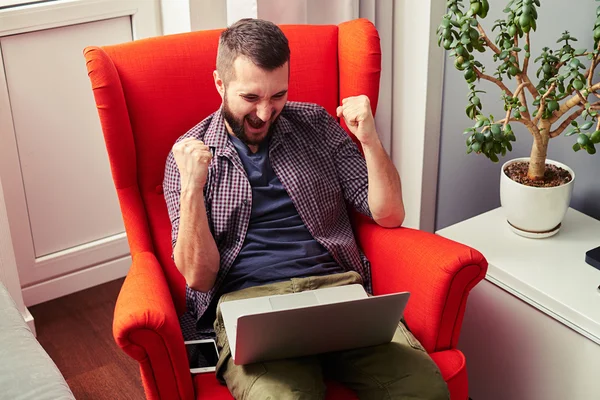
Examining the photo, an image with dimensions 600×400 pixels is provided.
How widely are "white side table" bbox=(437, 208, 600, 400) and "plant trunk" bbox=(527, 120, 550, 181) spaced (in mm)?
179

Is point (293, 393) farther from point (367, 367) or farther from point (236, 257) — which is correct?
point (236, 257)

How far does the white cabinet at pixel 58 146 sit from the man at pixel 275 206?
864 millimetres

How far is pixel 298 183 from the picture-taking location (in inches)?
70.5

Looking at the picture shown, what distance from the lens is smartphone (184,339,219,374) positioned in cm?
170

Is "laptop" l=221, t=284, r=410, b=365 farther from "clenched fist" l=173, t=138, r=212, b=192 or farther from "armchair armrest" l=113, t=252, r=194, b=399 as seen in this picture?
"clenched fist" l=173, t=138, r=212, b=192

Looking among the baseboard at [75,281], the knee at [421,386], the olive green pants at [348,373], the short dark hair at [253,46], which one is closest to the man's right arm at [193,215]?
the olive green pants at [348,373]

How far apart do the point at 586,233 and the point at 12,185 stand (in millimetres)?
1772

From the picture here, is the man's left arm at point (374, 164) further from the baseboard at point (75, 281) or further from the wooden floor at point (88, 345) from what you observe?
the baseboard at point (75, 281)

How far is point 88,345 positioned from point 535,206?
1.44 metres

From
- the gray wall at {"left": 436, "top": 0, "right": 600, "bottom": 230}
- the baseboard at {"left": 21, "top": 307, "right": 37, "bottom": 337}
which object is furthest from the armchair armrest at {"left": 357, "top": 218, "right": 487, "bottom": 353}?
the baseboard at {"left": 21, "top": 307, "right": 37, "bottom": 337}

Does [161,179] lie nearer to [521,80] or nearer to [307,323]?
[307,323]

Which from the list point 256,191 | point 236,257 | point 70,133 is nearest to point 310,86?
point 256,191

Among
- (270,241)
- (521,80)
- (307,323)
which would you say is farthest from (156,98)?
(521,80)

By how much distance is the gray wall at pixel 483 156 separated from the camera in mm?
2031
